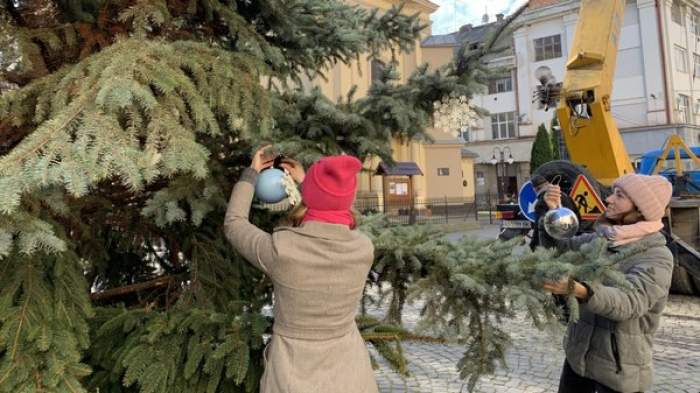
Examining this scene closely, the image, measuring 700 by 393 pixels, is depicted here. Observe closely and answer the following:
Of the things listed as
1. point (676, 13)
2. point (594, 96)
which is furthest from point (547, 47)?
point (594, 96)

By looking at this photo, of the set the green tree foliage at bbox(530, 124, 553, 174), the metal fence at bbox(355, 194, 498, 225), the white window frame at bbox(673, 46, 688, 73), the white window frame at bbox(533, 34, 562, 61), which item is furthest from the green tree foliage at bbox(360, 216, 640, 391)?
the white window frame at bbox(673, 46, 688, 73)

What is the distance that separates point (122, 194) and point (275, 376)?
160 centimetres

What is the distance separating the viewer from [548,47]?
35.9 metres

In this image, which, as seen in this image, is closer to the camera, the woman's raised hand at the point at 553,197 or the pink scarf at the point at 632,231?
the pink scarf at the point at 632,231

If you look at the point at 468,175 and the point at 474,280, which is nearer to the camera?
the point at 474,280

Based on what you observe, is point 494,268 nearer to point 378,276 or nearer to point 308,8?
point 378,276

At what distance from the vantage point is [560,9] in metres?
34.1

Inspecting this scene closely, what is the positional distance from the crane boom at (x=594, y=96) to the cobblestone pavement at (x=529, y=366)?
2.48m

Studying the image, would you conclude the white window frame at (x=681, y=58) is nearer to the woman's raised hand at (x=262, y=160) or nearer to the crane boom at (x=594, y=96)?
the crane boom at (x=594, y=96)

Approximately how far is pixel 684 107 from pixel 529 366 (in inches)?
1400

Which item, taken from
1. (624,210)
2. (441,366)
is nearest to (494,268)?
(624,210)

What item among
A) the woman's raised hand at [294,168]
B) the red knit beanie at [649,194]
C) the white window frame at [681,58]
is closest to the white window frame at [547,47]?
the white window frame at [681,58]

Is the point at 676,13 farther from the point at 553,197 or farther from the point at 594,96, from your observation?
the point at 553,197

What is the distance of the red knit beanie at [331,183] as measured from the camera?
5.99 feet
